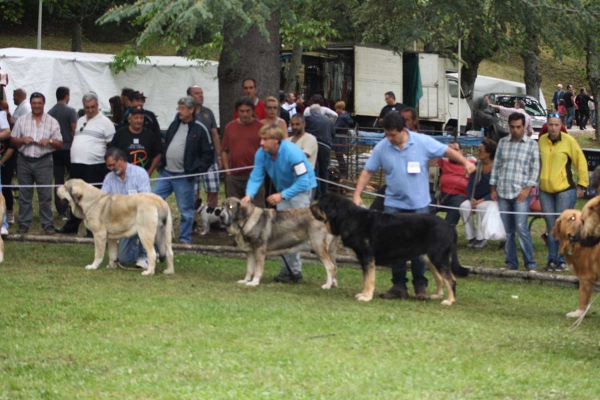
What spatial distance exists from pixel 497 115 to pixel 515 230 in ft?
73.8

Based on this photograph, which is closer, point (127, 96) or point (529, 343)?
point (529, 343)

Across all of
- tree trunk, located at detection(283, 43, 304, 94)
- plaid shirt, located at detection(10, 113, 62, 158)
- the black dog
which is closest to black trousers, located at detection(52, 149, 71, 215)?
plaid shirt, located at detection(10, 113, 62, 158)

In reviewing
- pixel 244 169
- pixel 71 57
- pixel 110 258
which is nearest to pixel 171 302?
pixel 110 258

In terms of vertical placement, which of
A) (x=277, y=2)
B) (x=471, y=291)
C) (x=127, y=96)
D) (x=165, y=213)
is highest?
(x=277, y=2)

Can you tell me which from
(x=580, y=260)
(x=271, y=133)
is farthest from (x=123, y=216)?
(x=580, y=260)

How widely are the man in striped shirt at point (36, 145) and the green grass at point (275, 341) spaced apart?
3.41 meters

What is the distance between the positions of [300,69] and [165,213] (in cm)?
2177

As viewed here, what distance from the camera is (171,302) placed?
967 centimetres

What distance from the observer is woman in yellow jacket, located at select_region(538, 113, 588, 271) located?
12.0 m

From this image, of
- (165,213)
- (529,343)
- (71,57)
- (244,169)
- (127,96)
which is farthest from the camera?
(71,57)

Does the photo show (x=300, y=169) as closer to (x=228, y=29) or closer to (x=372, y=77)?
(x=228, y=29)

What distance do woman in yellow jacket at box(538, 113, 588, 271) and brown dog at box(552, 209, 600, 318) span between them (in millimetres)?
2425

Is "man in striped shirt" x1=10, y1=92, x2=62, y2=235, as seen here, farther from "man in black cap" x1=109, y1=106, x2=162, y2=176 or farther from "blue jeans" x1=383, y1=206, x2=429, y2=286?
"blue jeans" x1=383, y1=206, x2=429, y2=286

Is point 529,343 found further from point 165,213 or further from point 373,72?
point 373,72
